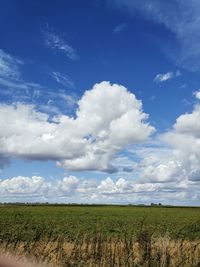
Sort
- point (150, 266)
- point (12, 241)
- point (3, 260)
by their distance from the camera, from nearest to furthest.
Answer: point (3, 260) < point (150, 266) < point (12, 241)

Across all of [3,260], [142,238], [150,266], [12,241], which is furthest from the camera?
[12,241]

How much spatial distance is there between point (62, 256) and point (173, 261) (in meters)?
3.30

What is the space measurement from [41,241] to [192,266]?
4.47 metres

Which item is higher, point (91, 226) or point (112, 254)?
point (91, 226)

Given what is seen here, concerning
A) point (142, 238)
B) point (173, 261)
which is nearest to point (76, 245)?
point (142, 238)

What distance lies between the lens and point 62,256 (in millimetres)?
10734

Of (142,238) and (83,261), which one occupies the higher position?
(142,238)

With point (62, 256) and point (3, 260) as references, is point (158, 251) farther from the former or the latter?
point (3, 260)

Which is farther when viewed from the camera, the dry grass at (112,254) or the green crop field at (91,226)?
the green crop field at (91,226)

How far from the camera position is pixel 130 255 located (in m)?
10.3

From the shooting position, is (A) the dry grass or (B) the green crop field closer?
(A) the dry grass

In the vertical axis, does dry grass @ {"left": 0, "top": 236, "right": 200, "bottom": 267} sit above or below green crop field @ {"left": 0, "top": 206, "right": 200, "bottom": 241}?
below

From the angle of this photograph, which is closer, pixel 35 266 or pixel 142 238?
pixel 35 266

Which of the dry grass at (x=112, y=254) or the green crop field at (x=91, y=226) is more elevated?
the green crop field at (x=91, y=226)
